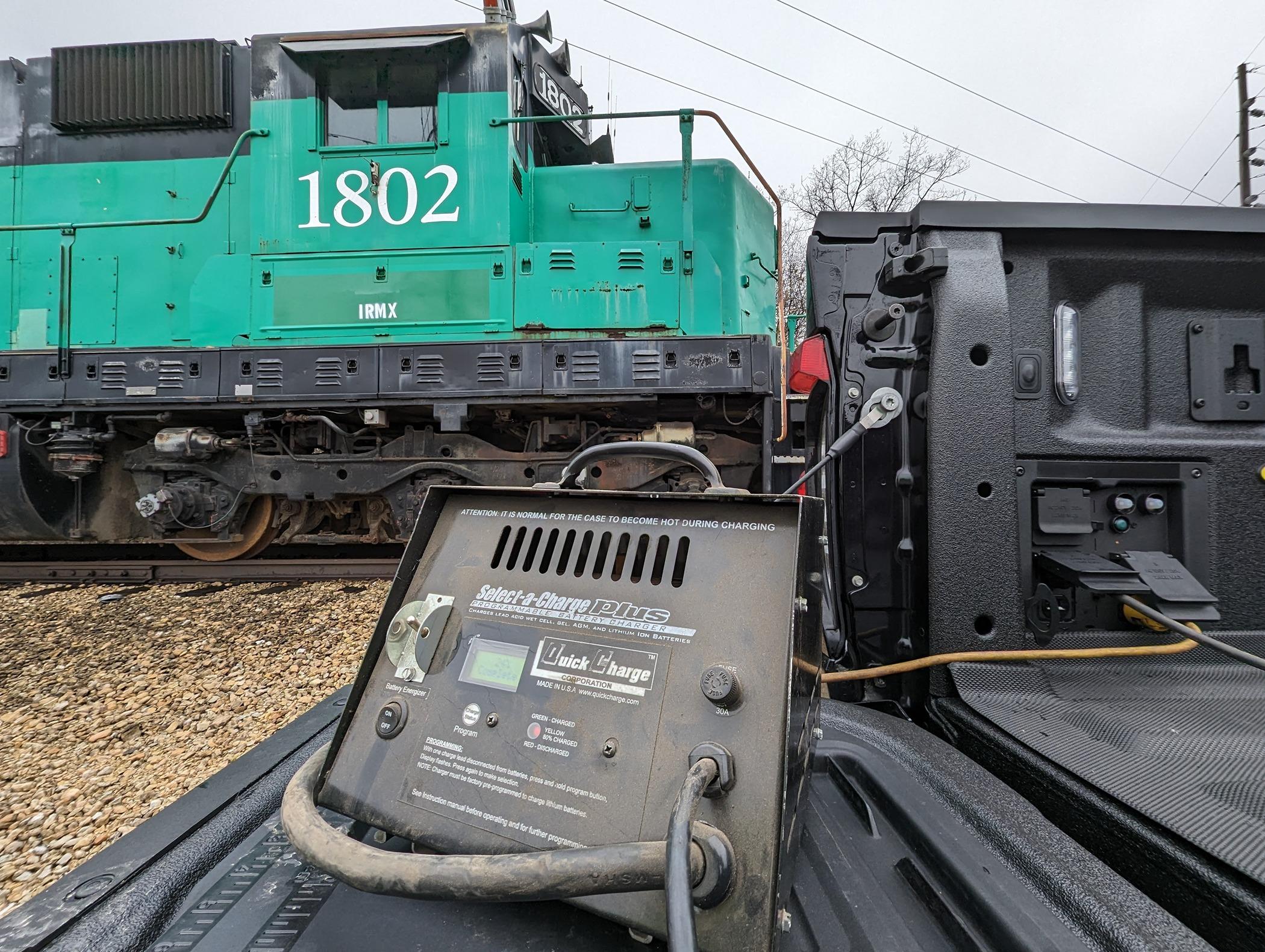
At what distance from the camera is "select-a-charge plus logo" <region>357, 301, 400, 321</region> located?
3092mm

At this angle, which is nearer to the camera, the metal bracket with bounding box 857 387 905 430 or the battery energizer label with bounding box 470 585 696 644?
the battery energizer label with bounding box 470 585 696 644

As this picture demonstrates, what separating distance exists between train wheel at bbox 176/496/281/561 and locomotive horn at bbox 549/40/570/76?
138 inches

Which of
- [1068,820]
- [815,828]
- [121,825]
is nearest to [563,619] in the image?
[815,828]

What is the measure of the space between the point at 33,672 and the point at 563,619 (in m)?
3.15

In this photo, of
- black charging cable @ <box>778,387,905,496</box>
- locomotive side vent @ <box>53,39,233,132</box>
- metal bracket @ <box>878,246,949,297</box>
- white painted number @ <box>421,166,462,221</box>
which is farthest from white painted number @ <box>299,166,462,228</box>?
black charging cable @ <box>778,387,905,496</box>

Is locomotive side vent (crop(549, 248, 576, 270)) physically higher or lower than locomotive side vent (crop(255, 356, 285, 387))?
higher

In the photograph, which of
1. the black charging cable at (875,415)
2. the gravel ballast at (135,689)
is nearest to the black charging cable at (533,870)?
the black charging cable at (875,415)

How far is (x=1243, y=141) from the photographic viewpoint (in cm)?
1263

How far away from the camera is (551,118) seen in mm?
3039

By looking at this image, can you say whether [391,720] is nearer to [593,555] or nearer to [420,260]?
[593,555]

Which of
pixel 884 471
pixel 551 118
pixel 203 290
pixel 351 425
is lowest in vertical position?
pixel 884 471

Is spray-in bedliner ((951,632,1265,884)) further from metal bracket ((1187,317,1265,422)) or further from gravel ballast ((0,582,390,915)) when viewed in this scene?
gravel ballast ((0,582,390,915))

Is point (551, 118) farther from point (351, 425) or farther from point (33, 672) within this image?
point (33, 672)

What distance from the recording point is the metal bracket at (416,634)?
72 centimetres
